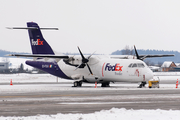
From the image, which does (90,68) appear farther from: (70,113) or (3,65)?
(3,65)

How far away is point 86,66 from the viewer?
102 ft

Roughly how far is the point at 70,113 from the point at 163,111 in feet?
11.9

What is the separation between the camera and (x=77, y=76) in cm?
3117

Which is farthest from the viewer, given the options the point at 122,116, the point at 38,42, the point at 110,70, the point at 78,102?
the point at 38,42

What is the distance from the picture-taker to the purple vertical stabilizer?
34344mm

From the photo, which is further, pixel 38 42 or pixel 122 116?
pixel 38 42

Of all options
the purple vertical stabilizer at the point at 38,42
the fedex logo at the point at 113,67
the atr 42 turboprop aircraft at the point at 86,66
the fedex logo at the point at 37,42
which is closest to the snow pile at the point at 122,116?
the atr 42 turboprop aircraft at the point at 86,66

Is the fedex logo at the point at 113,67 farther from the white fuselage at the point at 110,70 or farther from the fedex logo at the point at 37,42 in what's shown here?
the fedex logo at the point at 37,42

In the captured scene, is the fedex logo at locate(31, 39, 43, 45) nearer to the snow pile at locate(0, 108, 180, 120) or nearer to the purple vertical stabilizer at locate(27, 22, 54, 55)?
the purple vertical stabilizer at locate(27, 22, 54, 55)

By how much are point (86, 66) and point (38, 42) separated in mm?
7113

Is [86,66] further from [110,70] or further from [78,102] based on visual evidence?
[78,102]

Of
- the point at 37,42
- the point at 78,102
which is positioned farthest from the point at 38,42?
the point at 78,102

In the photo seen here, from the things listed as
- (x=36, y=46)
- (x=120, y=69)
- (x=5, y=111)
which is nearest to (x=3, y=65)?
(x=36, y=46)

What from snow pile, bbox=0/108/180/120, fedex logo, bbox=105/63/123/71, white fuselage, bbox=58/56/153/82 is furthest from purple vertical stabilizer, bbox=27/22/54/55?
snow pile, bbox=0/108/180/120
